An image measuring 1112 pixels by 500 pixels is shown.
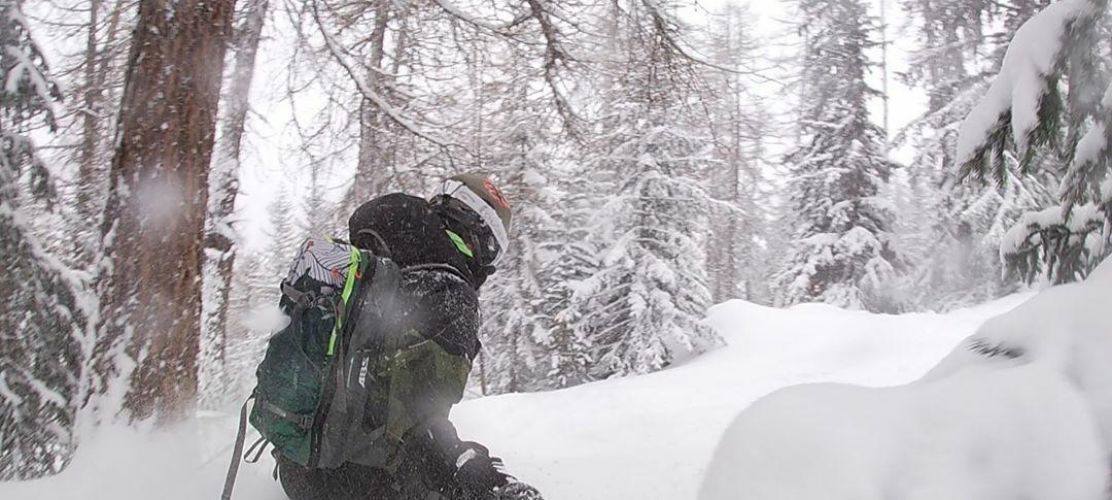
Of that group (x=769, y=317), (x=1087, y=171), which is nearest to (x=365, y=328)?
(x=1087, y=171)

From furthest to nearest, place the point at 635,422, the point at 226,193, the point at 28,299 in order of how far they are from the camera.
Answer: the point at 635,422, the point at 226,193, the point at 28,299

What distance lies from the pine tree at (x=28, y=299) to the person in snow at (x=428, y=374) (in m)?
3.32

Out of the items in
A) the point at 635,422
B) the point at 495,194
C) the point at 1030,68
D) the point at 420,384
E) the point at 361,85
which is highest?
the point at 361,85

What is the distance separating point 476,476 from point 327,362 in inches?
26.3

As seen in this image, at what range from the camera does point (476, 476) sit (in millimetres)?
2672

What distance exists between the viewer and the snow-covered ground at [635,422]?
3398mm

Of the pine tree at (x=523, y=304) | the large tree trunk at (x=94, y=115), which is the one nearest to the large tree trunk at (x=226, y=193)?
the large tree trunk at (x=94, y=115)

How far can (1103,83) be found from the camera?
3068 mm

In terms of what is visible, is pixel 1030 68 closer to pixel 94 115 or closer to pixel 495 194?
pixel 495 194

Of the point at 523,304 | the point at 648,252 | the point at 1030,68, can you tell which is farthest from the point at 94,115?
the point at 523,304

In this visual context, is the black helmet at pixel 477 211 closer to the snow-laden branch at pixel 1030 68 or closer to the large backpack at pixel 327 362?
the large backpack at pixel 327 362

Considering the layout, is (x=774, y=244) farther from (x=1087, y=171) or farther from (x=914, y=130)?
(x=1087, y=171)

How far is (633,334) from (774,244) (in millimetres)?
23031

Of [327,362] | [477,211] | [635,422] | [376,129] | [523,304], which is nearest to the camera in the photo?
[327,362]
